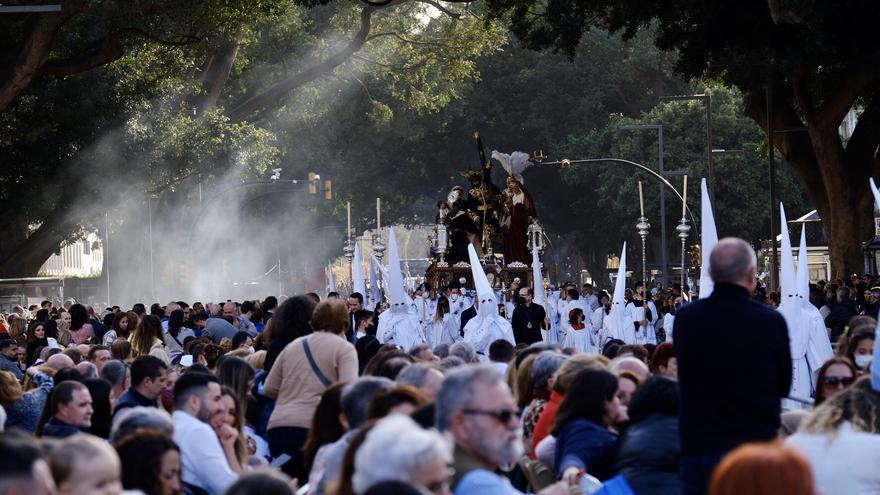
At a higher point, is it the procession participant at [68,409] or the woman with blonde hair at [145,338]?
the woman with blonde hair at [145,338]

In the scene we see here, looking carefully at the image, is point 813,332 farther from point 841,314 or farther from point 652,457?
point 652,457

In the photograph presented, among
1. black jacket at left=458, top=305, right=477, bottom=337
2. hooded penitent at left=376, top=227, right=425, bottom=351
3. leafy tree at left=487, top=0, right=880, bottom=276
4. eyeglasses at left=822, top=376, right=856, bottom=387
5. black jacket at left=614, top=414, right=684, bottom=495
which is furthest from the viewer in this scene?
black jacket at left=458, top=305, right=477, bottom=337

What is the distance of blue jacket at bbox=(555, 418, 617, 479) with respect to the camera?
7797 mm

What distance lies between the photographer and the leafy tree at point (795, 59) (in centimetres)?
2309

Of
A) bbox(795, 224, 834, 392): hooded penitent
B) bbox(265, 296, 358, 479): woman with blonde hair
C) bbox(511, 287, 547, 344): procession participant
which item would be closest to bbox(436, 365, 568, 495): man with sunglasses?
bbox(265, 296, 358, 479): woman with blonde hair

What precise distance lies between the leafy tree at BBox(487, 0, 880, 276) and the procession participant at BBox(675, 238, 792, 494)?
15329mm

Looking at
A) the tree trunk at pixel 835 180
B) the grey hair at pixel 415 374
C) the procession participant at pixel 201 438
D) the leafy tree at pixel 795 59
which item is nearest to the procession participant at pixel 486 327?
the leafy tree at pixel 795 59

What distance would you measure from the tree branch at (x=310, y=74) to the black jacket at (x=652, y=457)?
120 ft

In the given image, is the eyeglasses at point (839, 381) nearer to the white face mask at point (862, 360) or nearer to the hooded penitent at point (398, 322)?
the white face mask at point (862, 360)

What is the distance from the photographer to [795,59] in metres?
24.5

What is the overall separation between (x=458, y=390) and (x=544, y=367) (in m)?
3.84

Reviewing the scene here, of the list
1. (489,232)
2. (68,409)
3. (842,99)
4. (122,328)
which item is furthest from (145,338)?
(489,232)

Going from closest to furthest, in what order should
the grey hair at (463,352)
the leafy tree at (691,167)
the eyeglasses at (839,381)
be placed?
the eyeglasses at (839,381) → the grey hair at (463,352) → the leafy tree at (691,167)

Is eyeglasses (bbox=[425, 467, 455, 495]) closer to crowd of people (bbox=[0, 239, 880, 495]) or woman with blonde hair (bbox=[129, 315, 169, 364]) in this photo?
crowd of people (bbox=[0, 239, 880, 495])
